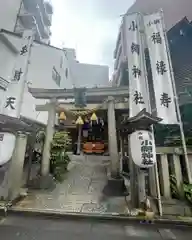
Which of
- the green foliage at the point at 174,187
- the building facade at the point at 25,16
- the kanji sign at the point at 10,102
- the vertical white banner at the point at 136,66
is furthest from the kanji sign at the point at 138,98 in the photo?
the building facade at the point at 25,16

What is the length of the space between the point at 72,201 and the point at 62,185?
203cm

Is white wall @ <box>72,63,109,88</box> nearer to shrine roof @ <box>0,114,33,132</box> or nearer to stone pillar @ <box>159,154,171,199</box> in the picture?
shrine roof @ <box>0,114,33,132</box>

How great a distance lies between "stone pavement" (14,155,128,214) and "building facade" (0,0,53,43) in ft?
42.3

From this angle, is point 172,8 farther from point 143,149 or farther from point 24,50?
point 143,149

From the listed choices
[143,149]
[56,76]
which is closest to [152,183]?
[143,149]

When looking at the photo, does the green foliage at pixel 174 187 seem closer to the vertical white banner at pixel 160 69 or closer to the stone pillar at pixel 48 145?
the vertical white banner at pixel 160 69

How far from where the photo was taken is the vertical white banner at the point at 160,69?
6.28 m

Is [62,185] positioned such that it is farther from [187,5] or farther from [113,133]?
[187,5]

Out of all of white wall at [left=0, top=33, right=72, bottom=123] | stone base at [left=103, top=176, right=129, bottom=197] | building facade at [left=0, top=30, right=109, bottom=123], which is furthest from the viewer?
white wall at [left=0, top=33, right=72, bottom=123]

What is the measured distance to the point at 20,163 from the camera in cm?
694

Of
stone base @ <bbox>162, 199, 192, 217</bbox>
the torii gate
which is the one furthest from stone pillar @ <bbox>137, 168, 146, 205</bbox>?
the torii gate

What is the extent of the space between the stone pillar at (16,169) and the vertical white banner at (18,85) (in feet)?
4.05

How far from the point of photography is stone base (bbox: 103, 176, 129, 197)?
729cm

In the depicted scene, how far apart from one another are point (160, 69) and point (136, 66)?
1013mm
